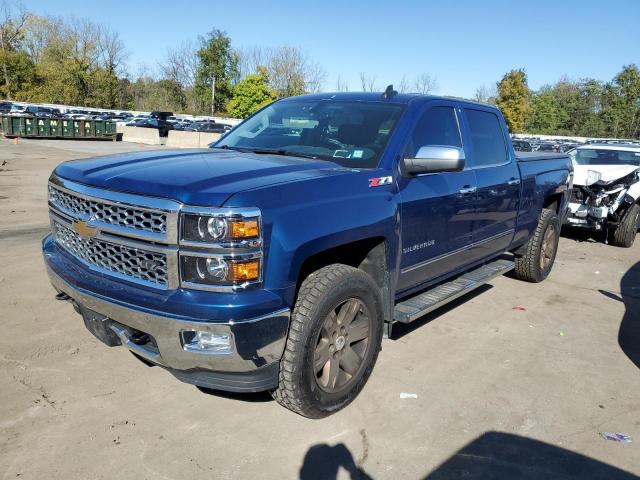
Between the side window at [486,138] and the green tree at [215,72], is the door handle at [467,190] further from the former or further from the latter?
the green tree at [215,72]

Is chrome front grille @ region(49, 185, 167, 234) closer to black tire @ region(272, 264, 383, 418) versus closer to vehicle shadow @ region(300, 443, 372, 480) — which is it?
black tire @ region(272, 264, 383, 418)

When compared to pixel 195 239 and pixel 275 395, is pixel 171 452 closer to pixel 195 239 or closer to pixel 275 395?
pixel 275 395

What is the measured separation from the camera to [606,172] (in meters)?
9.07

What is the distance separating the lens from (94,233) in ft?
9.37

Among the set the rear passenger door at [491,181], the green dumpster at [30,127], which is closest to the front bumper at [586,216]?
the rear passenger door at [491,181]

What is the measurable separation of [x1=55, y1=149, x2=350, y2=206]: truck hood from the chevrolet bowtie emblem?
234 mm

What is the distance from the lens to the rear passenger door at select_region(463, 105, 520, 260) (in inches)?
180

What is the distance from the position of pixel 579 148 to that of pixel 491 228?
8029 millimetres

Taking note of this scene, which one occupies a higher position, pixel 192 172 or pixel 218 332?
pixel 192 172

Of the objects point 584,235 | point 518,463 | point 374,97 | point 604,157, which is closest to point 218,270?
point 518,463

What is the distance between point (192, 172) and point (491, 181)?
291 centimetres

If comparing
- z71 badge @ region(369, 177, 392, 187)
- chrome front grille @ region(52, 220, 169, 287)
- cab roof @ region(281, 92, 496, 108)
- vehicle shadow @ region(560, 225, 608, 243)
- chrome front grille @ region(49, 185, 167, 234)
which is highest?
cab roof @ region(281, 92, 496, 108)

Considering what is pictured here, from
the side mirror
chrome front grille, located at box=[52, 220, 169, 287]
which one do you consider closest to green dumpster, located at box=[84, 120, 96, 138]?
chrome front grille, located at box=[52, 220, 169, 287]

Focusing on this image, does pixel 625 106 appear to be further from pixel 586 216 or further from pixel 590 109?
pixel 586 216
